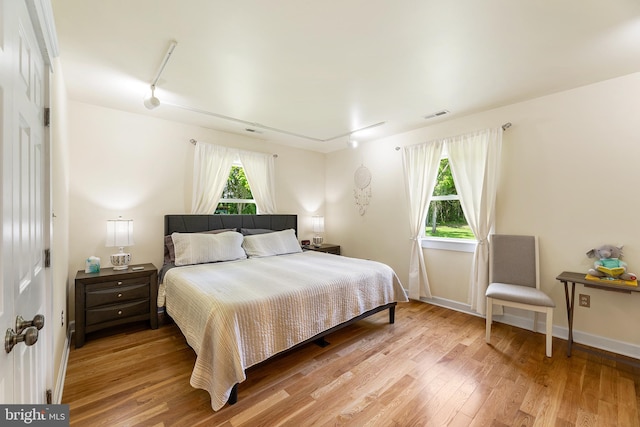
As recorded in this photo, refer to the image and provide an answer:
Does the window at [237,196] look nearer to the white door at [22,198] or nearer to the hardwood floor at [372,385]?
the hardwood floor at [372,385]

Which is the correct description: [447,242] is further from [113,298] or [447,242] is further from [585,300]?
[113,298]

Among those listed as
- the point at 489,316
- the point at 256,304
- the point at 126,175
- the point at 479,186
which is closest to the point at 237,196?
the point at 126,175

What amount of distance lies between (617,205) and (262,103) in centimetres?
364

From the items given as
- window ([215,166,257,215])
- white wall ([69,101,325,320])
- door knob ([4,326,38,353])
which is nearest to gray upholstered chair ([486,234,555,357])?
door knob ([4,326,38,353])

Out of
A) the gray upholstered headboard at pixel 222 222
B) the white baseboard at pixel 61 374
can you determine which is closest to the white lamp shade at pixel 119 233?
the gray upholstered headboard at pixel 222 222

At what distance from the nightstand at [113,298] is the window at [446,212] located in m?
3.64

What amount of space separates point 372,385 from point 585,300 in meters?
2.33

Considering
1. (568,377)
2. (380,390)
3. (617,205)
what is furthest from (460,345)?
(617,205)

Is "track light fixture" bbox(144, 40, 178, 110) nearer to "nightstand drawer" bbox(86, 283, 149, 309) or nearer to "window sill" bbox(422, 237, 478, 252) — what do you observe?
"nightstand drawer" bbox(86, 283, 149, 309)

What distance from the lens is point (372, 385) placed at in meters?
2.01

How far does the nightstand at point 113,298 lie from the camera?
2537 millimetres

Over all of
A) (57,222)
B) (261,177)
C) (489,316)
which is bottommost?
(489,316)

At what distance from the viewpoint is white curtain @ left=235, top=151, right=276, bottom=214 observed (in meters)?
4.23

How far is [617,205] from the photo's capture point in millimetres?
2439
